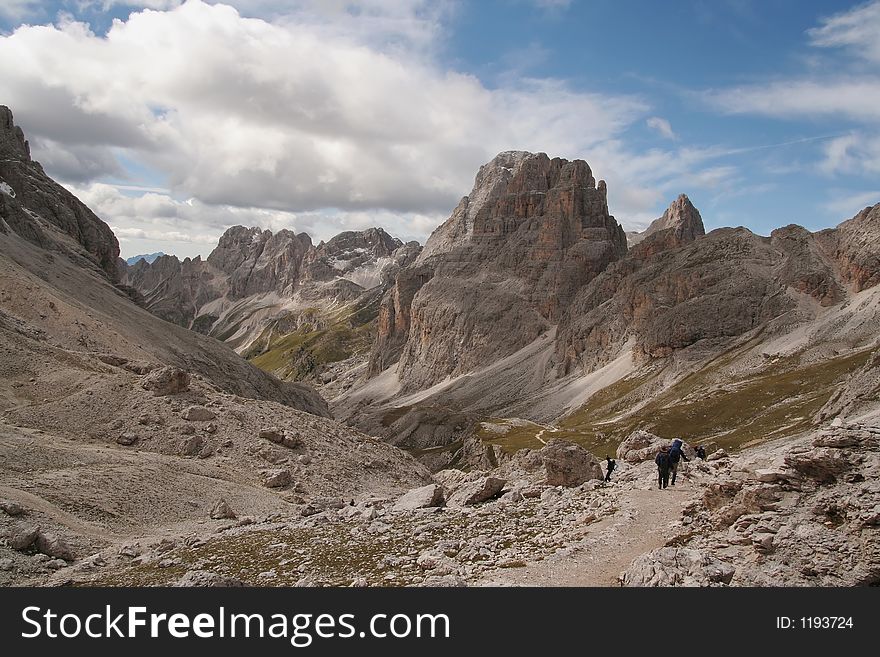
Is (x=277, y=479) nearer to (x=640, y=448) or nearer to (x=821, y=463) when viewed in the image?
(x=640, y=448)

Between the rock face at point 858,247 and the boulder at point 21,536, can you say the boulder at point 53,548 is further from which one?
the rock face at point 858,247

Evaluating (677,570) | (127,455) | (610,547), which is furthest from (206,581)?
(127,455)

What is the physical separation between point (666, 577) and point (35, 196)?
178417 mm

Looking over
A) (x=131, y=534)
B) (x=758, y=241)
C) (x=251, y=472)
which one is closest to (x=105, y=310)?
(x=251, y=472)

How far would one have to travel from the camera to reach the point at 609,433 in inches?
4441

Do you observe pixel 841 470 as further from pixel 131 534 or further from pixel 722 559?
pixel 131 534

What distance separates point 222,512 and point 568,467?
19.8 metres

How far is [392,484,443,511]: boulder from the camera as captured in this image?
29.7 metres

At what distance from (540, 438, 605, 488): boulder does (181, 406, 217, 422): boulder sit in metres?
26.3

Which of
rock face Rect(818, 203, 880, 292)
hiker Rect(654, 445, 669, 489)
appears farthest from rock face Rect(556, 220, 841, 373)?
hiker Rect(654, 445, 669, 489)

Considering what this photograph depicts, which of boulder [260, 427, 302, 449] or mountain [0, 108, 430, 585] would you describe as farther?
boulder [260, 427, 302, 449]

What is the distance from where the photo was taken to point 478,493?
30.6 metres

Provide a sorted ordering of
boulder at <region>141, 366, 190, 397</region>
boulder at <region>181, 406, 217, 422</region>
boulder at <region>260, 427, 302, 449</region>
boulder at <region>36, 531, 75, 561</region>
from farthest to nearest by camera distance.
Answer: boulder at <region>141, 366, 190, 397</region> < boulder at <region>260, 427, 302, 449</region> < boulder at <region>181, 406, 217, 422</region> < boulder at <region>36, 531, 75, 561</region>

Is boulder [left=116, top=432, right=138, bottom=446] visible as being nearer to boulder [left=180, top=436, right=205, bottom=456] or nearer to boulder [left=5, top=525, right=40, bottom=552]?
boulder [left=180, top=436, right=205, bottom=456]
